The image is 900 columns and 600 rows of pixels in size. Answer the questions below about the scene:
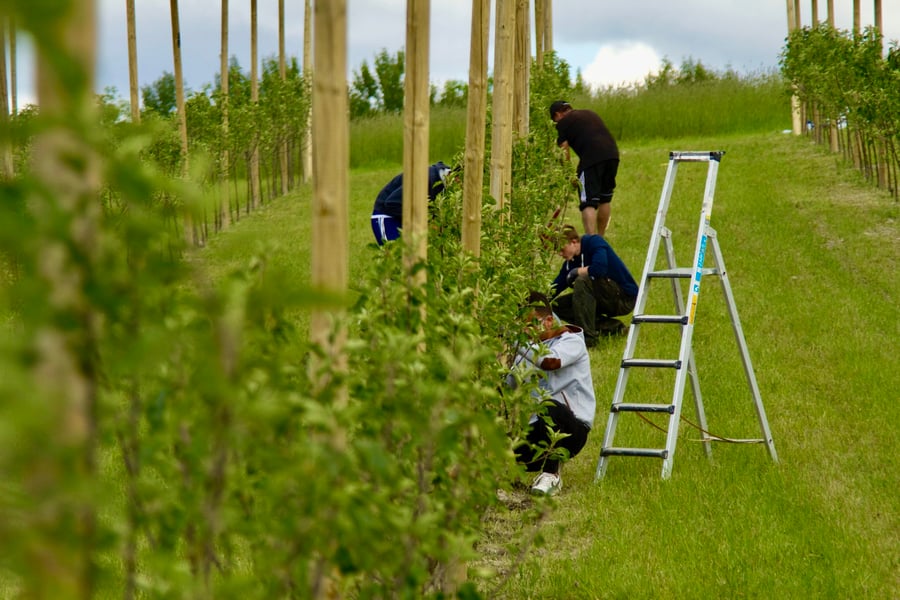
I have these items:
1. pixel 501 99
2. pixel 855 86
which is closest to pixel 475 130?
pixel 501 99

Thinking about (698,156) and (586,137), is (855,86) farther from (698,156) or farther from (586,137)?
(698,156)

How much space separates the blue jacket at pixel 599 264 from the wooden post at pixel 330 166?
24.8 feet

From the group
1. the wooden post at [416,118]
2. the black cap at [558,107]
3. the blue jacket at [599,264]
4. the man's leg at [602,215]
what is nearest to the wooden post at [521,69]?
the black cap at [558,107]

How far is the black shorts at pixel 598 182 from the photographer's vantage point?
43.5 ft

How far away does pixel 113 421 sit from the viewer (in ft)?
7.30

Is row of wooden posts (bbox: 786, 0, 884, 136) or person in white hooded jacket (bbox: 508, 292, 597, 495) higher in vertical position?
row of wooden posts (bbox: 786, 0, 884, 136)

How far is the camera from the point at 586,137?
13328mm

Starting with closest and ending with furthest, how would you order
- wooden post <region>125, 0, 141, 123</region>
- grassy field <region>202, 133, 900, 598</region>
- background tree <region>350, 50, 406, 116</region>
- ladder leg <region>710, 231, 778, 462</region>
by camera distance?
grassy field <region>202, 133, 900, 598</region>
ladder leg <region>710, 231, 778, 462</region>
wooden post <region>125, 0, 141, 123</region>
background tree <region>350, 50, 406, 116</region>

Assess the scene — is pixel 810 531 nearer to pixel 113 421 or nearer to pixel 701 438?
pixel 701 438

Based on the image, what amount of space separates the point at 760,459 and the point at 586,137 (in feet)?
21.6

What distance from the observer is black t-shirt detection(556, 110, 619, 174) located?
13227 millimetres

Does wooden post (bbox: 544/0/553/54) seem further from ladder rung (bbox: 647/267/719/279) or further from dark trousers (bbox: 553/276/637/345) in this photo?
ladder rung (bbox: 647/267/719/279)

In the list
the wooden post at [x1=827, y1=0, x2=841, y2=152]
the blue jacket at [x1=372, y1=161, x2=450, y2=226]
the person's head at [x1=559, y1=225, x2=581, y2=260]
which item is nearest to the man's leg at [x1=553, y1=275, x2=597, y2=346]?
the person's head at [x1=559, y1=225, x2=581, y2=260]

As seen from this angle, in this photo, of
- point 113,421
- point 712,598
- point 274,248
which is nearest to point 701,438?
point 712,598
